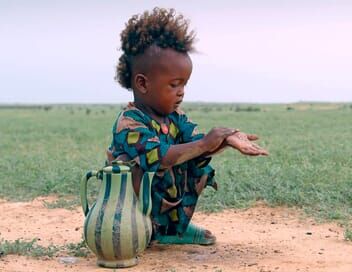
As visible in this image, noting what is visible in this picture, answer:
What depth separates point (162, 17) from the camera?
13.1 ft

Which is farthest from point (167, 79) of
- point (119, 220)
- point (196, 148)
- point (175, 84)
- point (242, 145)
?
point (119, 220)

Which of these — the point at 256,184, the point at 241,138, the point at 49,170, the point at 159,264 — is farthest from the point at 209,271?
the point at 49,170

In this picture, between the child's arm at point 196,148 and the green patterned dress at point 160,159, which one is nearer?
the child's arm at point 196,148

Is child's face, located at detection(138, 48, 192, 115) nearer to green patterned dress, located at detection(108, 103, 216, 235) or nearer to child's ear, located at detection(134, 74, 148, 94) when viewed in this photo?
child's ear, located at detection(134, 74, 148, 94)

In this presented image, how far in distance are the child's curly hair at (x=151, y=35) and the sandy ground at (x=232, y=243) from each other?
3.82ft

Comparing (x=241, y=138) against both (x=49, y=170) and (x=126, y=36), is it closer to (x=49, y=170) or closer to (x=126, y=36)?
(x=126, y=36)

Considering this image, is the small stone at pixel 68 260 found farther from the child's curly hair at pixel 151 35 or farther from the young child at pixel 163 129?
the child's curly hair at pixel 151 35

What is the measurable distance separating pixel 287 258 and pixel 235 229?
41.8 inches

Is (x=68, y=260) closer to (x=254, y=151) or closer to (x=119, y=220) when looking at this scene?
(x=119, y=220)

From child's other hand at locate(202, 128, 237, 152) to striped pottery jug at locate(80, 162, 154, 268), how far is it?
1.23ft

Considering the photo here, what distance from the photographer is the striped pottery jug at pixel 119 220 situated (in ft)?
11.7

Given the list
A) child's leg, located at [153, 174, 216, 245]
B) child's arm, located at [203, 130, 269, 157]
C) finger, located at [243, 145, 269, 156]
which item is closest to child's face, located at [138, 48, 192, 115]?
child's arm, located at [203, 130, 269, 157]

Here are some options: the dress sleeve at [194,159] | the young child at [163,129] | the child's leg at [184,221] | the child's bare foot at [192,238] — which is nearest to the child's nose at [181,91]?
the young child at [163,129]

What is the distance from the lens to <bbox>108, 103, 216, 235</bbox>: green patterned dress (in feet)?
12.2
